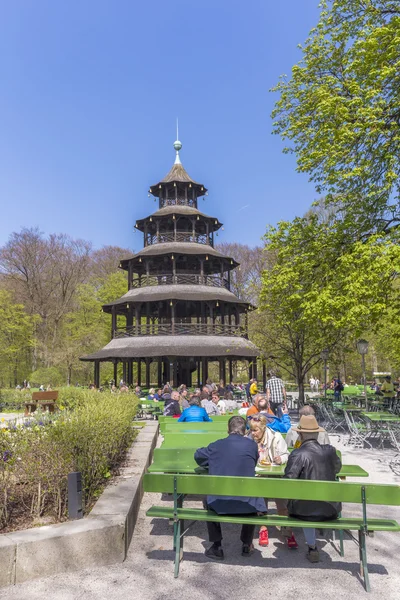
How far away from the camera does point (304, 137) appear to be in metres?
16.9

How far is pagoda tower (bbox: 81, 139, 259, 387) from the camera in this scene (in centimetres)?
2935

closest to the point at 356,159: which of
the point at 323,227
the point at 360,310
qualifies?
the point at 323,227

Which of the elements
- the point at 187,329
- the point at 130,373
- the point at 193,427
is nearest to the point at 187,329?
the point at 187,329

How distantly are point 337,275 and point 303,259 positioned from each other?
6.90 feet

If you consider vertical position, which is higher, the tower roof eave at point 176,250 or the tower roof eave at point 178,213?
the tower roof eave at point 178,213

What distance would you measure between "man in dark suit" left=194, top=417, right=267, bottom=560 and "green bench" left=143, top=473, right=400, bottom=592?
0.10 metres

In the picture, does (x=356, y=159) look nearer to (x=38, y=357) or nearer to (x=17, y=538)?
(x=17, y=538)

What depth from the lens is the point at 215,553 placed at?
17.0 feet

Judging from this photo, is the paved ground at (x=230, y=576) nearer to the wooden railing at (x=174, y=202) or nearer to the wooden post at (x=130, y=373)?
the wooden post at (x=130, y=373)

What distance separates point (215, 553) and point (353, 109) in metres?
13.6

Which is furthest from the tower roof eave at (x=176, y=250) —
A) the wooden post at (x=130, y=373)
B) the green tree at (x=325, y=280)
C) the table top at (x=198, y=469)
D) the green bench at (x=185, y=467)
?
the table top at (x=198, y=469)

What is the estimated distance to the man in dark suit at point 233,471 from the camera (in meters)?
4.88

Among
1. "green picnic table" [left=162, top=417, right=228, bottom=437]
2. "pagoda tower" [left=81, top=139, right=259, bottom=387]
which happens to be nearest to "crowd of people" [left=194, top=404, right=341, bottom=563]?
"green picnic table" [left=162, top=417, right=228, bottom=437]

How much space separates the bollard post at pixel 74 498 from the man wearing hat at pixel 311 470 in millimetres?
2459
